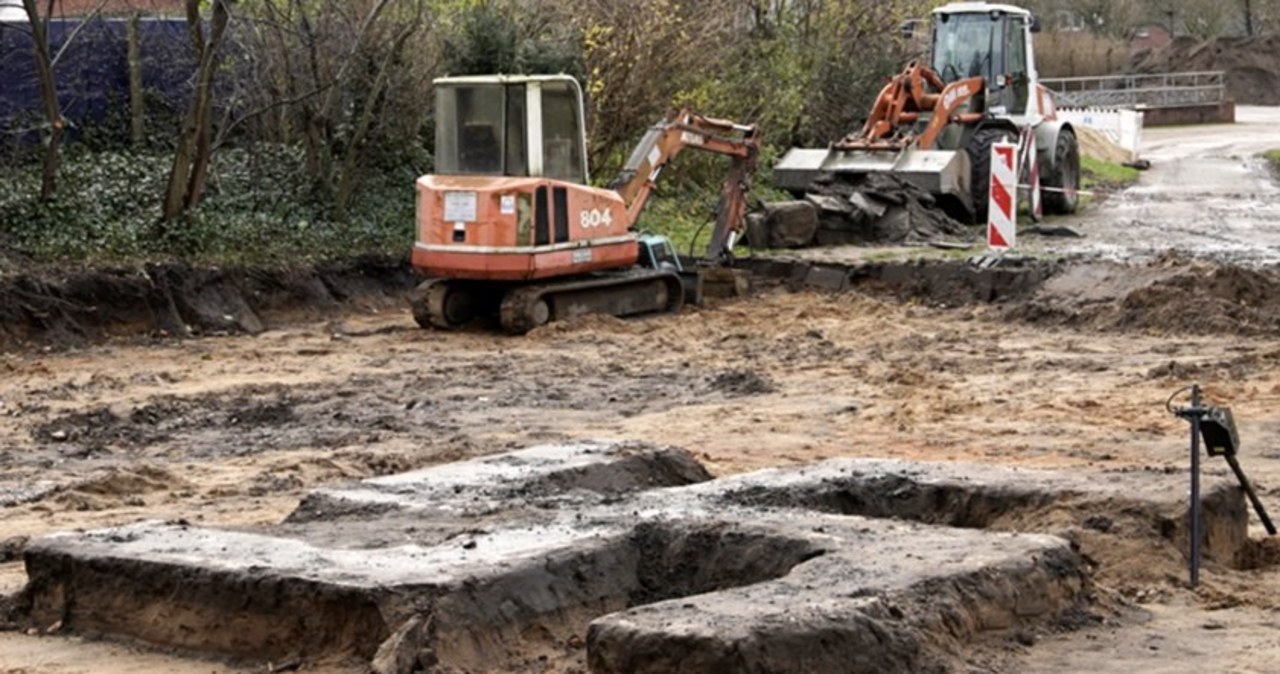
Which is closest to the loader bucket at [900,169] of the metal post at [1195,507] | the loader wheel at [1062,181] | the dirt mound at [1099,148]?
the loader wheel at [1062,181]

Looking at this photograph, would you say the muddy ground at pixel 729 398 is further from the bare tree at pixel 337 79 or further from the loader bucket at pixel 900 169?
the loader bucket at pixel 900 169

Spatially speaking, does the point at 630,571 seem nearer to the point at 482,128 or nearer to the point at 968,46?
the point at 482,128

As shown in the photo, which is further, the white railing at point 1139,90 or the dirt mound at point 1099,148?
the white railing at point 1139,90

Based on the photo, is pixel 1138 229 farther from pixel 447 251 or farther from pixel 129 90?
pixel 129 90

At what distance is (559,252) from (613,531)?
10.9m

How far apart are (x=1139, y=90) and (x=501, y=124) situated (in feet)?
149

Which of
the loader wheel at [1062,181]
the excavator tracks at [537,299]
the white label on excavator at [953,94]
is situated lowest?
the excavator tracks at [537,299]

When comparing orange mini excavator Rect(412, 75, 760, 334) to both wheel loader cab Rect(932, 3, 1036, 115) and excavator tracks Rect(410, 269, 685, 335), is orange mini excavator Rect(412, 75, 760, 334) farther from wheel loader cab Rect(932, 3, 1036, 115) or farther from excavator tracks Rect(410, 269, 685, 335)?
wheel loader cab Rect(932, 3, 1036, 115)

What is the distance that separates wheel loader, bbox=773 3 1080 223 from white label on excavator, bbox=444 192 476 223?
320 inches

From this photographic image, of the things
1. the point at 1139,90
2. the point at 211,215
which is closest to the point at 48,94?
the point at 211,215

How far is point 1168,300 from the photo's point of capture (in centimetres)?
1867

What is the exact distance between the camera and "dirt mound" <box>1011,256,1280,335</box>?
59.6 ft

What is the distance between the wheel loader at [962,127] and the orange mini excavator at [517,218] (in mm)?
6345

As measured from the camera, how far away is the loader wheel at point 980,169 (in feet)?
86.8
